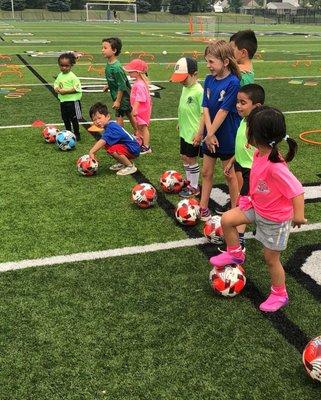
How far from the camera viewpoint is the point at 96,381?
3402 mm

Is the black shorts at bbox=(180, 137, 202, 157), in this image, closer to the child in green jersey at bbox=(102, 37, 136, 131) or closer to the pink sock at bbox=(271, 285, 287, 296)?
the child in green jersey at bbox=(102, 37, 136, 131)

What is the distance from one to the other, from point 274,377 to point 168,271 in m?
1.64

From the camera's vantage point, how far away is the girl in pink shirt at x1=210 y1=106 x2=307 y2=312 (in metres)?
3.71

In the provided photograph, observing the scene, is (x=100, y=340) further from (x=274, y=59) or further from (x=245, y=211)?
(x=274, y=59)

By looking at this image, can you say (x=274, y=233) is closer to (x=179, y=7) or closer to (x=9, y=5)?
(x=9, y=5)

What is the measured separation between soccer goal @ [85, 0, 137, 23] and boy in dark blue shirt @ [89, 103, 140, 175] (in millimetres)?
71757

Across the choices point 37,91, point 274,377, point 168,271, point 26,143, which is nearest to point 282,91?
point 37,91

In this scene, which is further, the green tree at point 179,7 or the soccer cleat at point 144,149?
the green tree at point 179,7

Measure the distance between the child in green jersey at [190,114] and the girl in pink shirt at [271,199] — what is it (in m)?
1.93

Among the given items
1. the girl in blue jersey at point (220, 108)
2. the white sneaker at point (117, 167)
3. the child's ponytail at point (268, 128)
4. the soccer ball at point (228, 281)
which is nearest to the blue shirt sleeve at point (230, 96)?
the girl in blue jersey at point (220, 108)

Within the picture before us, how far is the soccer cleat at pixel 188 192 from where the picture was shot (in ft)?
22.1

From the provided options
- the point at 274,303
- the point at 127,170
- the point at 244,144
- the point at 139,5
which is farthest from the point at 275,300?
the point at 139,5

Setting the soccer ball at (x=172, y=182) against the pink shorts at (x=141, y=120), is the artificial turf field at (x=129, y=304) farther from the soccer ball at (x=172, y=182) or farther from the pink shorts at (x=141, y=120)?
the pink shorts at (x=141, y=120)

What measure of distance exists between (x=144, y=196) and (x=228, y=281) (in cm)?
219
